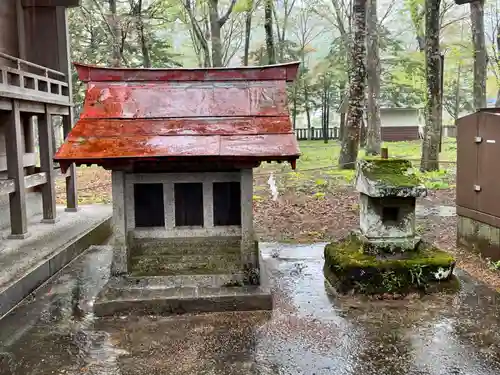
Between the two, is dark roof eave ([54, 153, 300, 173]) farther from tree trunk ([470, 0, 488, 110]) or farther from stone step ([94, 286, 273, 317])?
tree trunk ([470, 0, 488, 110])

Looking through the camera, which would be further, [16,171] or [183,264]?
[16,171]

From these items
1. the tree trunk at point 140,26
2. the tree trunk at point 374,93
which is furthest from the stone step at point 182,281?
the tree trunk at point 374,93

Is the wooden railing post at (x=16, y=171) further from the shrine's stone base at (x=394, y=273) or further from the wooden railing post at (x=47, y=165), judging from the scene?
the shrine's stone base at (x=394, y=273)

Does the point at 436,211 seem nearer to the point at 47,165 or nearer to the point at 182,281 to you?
the point at 182,281

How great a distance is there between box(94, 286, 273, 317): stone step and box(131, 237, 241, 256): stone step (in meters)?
0.65

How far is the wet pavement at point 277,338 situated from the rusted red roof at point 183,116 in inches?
79.1

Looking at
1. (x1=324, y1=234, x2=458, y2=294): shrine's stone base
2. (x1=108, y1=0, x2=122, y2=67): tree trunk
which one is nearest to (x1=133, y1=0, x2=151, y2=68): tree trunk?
(x1=108, y1=0, x2=122, y2=67): tree trunk

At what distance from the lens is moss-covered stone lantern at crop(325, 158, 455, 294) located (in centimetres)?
675

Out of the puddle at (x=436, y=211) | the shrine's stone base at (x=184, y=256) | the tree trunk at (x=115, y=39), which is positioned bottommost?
the puddle at (x=436, y=211)

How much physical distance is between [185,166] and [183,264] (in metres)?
1.40

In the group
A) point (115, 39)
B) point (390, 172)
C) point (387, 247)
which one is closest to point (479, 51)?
point (115, 39)

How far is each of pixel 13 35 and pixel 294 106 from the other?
1037 inches

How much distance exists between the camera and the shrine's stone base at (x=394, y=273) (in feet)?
22.1

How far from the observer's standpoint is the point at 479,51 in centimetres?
2077
